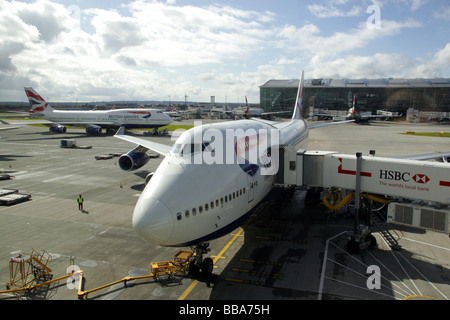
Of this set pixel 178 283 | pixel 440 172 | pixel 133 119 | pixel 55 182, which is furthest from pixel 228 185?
pixel 133 119

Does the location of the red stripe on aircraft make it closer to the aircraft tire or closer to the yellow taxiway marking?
the yellow taxiway marking

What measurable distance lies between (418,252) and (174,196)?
13764 millimetres

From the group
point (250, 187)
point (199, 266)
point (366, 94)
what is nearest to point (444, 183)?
point (250, 187)

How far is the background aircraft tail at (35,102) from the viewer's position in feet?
237

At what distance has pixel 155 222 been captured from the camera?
10.8 metres

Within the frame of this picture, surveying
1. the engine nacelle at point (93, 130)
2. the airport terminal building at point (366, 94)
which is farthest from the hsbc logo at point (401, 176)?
the airport terminal building at point (366, 94)

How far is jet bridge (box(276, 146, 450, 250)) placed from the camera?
14758mm

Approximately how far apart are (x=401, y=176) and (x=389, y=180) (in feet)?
1.93

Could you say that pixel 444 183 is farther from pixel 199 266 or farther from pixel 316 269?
pixel 199 266

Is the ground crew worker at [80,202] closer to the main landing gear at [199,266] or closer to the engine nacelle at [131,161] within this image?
the engine nacelle at [131,161]

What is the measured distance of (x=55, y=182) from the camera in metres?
32.4

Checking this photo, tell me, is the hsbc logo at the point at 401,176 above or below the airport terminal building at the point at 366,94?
below
